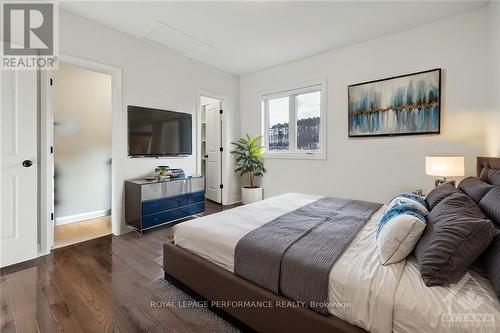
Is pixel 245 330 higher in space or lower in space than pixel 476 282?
lower

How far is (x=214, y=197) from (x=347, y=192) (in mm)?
2791

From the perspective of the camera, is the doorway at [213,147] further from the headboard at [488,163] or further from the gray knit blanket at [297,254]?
the headboard at [488,163]

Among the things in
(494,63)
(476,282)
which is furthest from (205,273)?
(494,63)

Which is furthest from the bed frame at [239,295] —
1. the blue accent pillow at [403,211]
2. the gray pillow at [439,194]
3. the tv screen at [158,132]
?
the tv screen at [158,132]

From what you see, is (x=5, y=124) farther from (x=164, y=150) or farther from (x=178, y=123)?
(x=178, y=123)

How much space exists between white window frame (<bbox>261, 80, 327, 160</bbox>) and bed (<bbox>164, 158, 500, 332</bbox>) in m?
2.24

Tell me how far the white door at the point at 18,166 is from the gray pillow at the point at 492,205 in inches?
149

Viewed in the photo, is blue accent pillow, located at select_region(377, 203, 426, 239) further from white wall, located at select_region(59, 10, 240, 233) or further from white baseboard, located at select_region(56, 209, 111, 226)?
white baseboard, located at select_region(56, 209, 111, 226)

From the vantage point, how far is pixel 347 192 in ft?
12.5

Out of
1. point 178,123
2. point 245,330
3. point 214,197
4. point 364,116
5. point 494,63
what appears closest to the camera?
point 245,330

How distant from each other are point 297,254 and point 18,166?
285 centimetres

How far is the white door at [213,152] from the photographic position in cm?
513

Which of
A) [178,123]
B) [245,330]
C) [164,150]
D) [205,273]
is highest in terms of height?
[178,123]

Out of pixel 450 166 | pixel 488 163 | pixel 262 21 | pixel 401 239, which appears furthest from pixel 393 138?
pixel 401 239
